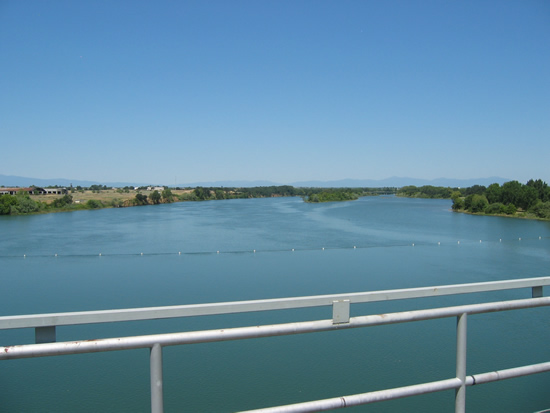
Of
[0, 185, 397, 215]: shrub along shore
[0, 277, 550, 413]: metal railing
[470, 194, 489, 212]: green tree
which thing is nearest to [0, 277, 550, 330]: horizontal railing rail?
[0, 277, 550, 413]: metal railing

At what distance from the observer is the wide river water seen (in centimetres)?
754

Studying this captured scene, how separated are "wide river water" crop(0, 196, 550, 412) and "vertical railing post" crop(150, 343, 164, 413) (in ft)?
9.98

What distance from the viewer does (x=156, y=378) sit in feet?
4.18

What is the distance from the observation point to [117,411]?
7117 millimetres

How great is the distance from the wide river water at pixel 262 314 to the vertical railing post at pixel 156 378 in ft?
9.98

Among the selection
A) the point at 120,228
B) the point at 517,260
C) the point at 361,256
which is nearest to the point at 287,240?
the point at 361,256

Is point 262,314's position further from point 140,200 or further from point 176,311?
point 140,200

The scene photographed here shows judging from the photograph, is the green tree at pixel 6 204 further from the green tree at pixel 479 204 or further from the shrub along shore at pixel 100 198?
the green tree at pixel 479 204

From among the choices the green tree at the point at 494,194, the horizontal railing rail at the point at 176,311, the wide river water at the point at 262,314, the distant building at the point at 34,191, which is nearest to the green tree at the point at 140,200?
the distant building at the point at 34,191

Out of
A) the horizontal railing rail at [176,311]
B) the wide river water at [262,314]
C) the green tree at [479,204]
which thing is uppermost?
the horizontal railing rail at [176,311]

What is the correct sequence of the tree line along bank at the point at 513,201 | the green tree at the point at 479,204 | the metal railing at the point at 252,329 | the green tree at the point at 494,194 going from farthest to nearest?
1. the green tree at the point at 494,194
2. the green tree at the point at 479,204
3. the tree line along bank at the point at 513,201
4. the metal railing at the point at 252,329

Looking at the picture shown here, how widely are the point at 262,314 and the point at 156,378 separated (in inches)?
436

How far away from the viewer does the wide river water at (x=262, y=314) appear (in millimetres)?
7543

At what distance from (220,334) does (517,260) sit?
92.6 ft
